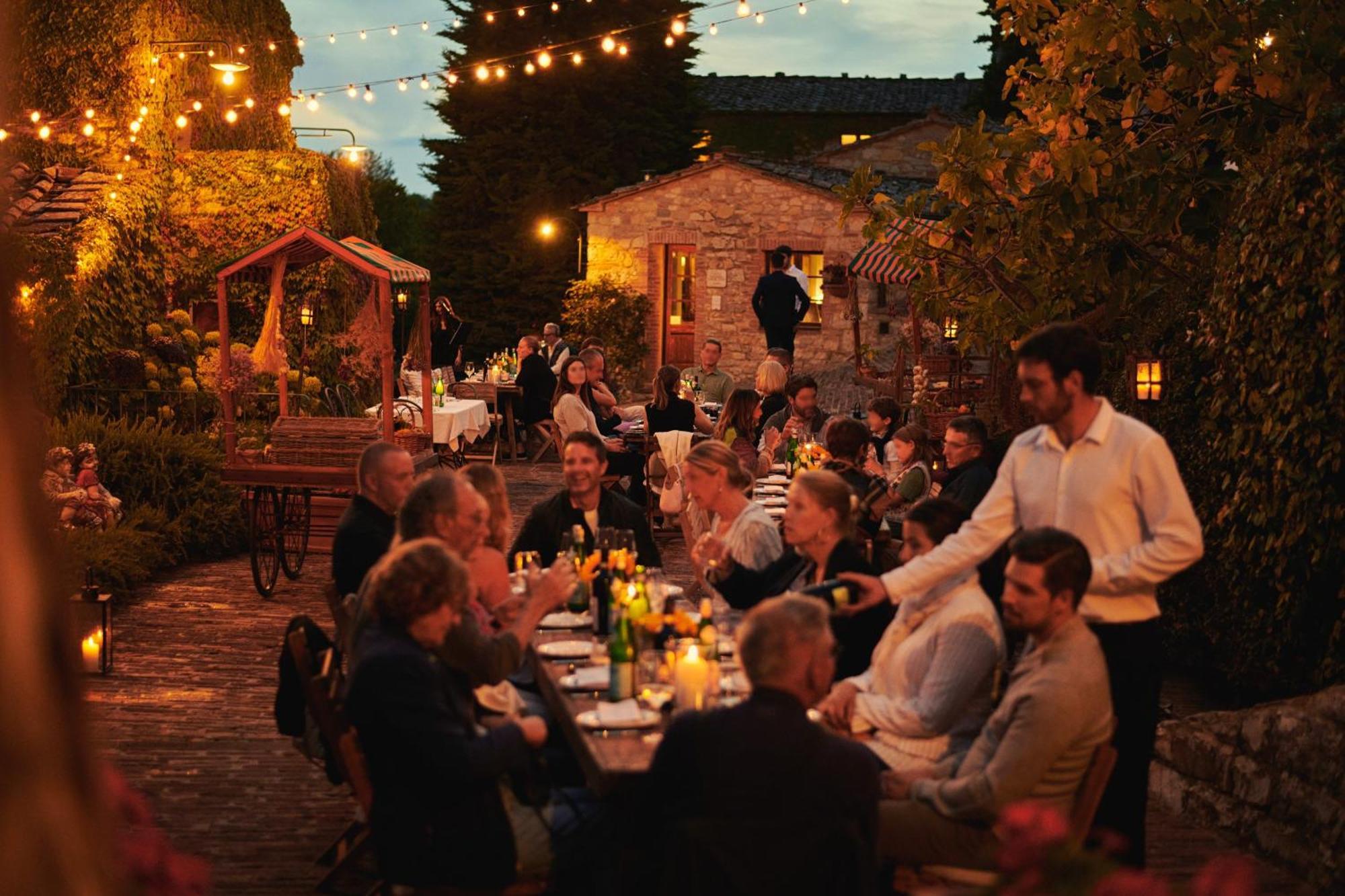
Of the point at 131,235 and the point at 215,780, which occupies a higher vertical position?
the point at 131,235

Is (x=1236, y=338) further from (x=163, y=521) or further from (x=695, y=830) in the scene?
(x=163, y=521)

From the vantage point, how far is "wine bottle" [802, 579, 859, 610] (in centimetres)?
465

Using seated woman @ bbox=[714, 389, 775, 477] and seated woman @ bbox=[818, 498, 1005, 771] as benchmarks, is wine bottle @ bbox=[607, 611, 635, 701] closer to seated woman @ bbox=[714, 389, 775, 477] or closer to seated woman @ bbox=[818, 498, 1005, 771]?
seated woman @ bbox=[818, 498, 1005, 771]

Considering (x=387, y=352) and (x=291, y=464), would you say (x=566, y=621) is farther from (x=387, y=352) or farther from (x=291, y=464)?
(x=387, y=352)

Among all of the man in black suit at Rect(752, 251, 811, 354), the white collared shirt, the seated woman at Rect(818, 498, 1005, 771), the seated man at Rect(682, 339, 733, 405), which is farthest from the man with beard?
the man in black suit at Rect(752, 251, 811, 354)

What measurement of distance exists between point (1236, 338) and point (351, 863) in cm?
434

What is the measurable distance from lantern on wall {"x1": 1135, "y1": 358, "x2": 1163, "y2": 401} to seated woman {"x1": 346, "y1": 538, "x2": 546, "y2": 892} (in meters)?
4.82

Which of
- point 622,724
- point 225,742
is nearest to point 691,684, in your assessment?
point 622,724

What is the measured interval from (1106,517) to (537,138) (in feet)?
95.0

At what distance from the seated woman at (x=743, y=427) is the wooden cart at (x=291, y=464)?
2444mm

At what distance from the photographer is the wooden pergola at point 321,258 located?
11.1m

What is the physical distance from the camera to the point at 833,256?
23.8m

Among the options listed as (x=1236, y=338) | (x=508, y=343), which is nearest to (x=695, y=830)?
(x=1236, y=338)

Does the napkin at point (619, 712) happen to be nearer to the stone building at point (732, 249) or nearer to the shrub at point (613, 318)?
the stone building at point (732, 249)
